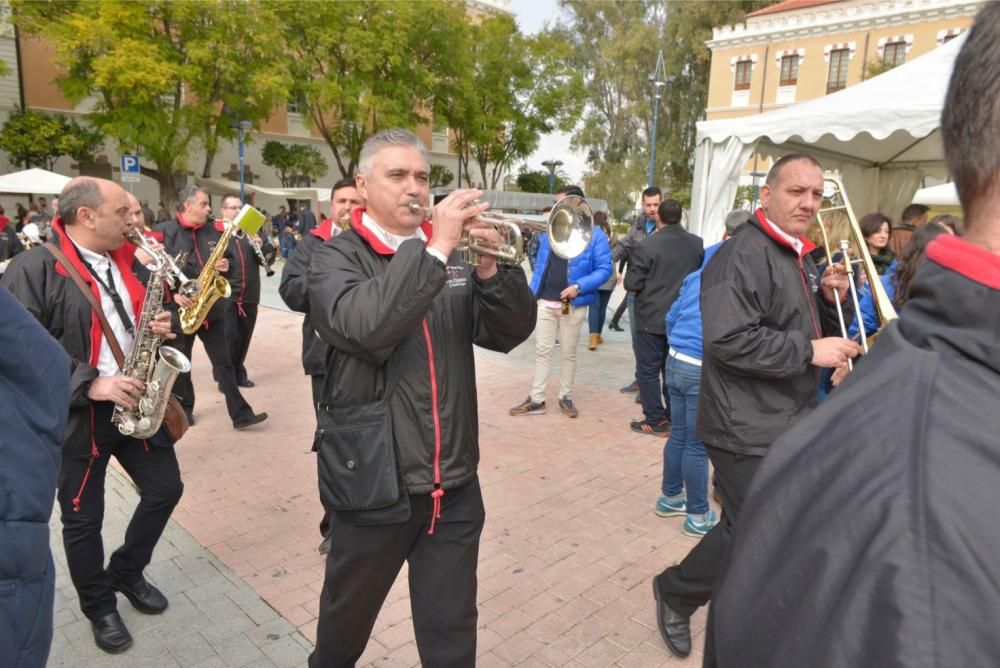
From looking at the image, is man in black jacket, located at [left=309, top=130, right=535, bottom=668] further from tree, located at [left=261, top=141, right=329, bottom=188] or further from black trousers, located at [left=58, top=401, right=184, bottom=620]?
tree, located at [left=261, top=141, right=329, bottom=188]

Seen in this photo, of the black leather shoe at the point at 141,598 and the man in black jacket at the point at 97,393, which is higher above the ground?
the man in black jacket at the point at 97,393

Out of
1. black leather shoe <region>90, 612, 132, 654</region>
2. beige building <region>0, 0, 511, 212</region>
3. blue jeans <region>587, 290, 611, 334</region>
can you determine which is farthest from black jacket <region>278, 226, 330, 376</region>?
beige building <region>0, 0, 511, 212</region>

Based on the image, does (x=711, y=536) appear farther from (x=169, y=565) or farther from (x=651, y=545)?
(x=169, y=565)

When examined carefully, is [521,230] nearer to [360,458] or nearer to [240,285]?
[360,458]

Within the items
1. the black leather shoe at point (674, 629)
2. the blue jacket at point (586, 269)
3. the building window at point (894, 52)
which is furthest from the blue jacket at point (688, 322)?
the building window at point (894, 52)

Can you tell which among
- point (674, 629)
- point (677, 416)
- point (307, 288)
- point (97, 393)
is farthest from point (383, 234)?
point (677, 416)

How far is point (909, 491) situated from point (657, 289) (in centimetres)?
552

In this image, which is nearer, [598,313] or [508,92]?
[598,313]

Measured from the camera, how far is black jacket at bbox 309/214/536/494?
2074 mm

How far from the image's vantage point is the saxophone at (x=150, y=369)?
316 centimetres

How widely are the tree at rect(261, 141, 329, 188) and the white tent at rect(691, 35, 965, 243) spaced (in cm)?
3117

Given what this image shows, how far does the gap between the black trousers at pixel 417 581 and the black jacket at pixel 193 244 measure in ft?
15.4

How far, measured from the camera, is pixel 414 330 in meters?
2.18

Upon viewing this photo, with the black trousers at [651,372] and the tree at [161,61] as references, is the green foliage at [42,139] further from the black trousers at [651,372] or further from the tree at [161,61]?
the black trousers at [651,372]
